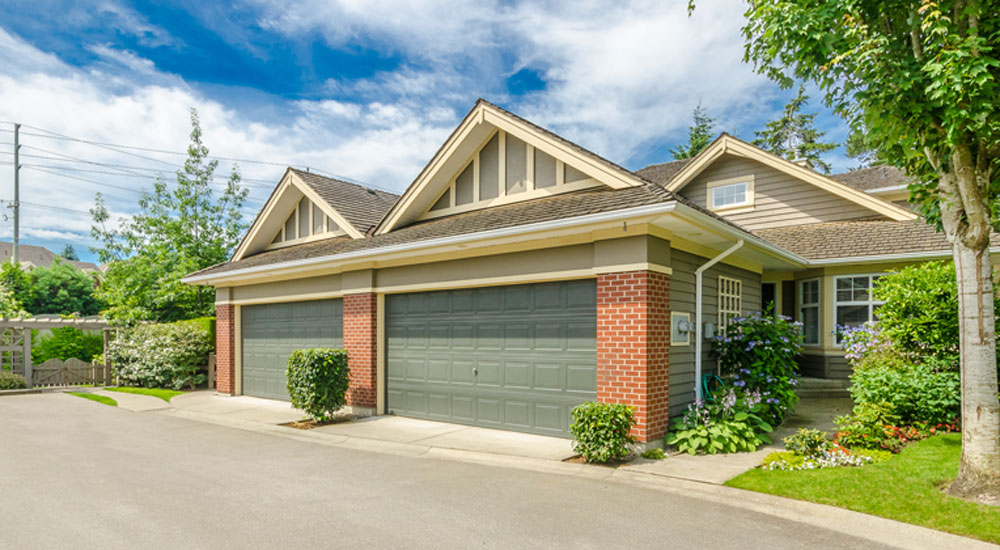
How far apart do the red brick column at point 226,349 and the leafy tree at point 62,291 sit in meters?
36.1

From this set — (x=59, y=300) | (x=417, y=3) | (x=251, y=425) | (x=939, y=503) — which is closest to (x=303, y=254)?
(x=251, y=425)

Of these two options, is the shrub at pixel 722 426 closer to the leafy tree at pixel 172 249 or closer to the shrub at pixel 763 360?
the shrub at pixel 763 360

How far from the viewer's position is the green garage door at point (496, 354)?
848 cm

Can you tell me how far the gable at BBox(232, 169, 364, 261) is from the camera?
45.9 ft

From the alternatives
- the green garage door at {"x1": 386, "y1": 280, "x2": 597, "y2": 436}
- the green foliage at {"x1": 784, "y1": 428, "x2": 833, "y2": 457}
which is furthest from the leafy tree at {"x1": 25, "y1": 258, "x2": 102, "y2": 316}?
the green foliage at {"x1": 784, "y1": 428, "x2": 833, "y2": 457}

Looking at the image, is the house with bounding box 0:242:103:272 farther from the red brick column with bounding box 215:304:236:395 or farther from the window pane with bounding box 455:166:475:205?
the window pane with bounding box 455:166:475:205

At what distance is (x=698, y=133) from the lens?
124ft

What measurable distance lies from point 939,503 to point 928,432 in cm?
306

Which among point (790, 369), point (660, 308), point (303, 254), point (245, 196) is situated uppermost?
point (245, 196)

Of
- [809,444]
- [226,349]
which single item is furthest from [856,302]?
[226,349]

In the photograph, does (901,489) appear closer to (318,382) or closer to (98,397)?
(318,382)

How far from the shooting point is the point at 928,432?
305 inches

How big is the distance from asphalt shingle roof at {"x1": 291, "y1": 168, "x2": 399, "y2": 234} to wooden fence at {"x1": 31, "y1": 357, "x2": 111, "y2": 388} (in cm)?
1123

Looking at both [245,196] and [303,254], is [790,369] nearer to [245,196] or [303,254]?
[303,254]
